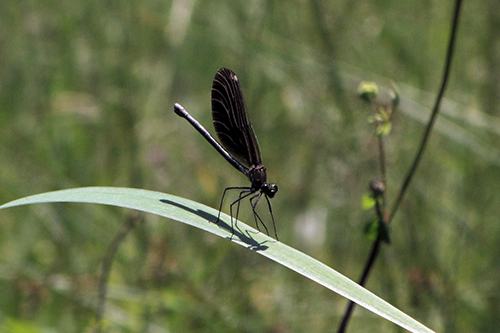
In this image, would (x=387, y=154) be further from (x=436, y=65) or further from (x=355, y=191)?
(x=436, y=65)

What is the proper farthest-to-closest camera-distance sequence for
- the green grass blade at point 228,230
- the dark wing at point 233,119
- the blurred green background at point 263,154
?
1. the blurred green background at point 263,154
2. the dark wing at point 233,119
3. the green grass blade at point 228,230

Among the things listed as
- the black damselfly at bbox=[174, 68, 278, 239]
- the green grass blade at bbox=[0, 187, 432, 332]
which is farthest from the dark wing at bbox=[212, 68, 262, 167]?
the green grass blade at bbox=[0, 187, 432, 332]

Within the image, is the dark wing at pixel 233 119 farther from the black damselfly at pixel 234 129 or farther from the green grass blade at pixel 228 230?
the green grass blade at pixel 228 230

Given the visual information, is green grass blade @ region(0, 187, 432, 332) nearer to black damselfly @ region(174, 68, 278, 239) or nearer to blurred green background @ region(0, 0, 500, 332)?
black damselfly @ region(174, 68, 278, 239)


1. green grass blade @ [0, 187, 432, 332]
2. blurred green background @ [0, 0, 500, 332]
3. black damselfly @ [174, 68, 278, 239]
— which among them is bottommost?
green grass blade @ [0, 187, 432, 332]

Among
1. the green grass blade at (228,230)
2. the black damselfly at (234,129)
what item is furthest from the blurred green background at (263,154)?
the green grass blade at (228,230)

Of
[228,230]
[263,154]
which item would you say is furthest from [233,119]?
[263,154]

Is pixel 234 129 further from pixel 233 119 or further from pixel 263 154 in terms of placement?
pixel 263 154
